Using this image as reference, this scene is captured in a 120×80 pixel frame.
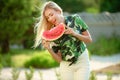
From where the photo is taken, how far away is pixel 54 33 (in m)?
5.88

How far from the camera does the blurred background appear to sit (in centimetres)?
1596

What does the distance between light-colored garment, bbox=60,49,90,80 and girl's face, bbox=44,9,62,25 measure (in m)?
0.59

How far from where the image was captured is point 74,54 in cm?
586

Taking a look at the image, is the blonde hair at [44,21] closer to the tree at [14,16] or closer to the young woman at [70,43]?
the young woman at [70,43]

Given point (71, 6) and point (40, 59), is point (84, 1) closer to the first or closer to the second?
point (71, 6)

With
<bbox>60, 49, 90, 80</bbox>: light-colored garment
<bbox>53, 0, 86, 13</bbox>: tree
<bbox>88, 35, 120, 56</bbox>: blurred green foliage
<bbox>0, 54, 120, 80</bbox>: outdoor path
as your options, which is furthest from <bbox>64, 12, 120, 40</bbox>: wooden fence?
<bbox>60, 49, 90, 80</bbox>: light-colored garment

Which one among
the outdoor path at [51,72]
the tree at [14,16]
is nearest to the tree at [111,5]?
the outdoor path at [51,72]

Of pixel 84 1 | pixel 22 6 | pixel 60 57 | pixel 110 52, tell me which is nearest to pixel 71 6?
pixel 84 1

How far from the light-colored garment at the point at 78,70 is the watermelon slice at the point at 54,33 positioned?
0.42m

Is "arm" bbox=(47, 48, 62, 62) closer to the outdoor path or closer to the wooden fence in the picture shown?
the outdoor path

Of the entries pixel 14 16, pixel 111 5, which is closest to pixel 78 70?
pixel 14 16

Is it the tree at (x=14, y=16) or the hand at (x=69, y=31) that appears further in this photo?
the tree at (x=14, y=16)

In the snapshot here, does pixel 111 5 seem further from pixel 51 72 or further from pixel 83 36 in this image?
pixel 83 36

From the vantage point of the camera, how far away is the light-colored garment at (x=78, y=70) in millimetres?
5836
